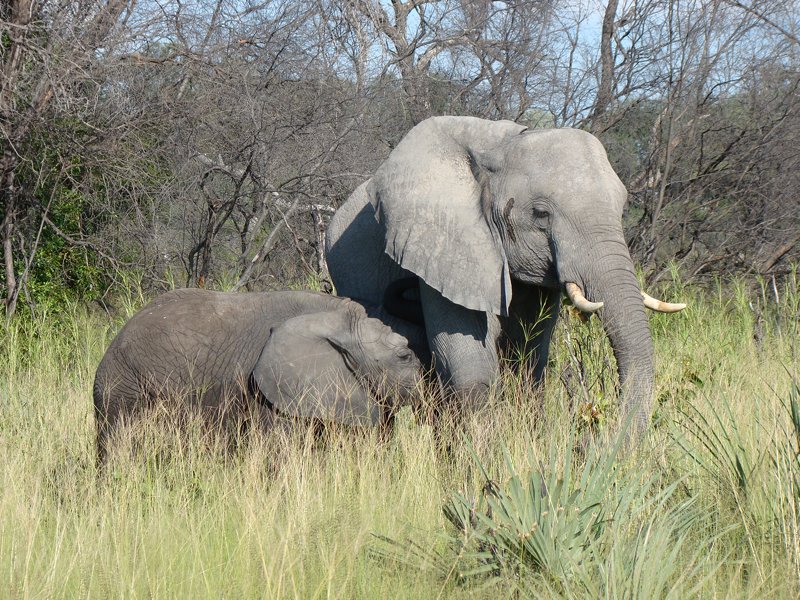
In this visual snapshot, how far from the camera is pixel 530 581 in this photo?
3.23m

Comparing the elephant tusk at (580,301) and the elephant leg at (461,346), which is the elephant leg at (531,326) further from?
the elephant tusk at (580,301)

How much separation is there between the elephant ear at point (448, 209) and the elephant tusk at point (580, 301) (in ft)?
1.04

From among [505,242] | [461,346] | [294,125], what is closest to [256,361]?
[461,346]

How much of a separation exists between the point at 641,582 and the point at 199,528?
58.8 inches

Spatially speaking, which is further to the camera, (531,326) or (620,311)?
(531,326)

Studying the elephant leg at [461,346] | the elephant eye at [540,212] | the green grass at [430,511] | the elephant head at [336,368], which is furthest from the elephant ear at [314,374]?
the elephant eye at [540,212]

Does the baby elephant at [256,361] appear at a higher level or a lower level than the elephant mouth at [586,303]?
lower

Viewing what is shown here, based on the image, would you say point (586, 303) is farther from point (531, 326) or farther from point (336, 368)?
point (336, 368)

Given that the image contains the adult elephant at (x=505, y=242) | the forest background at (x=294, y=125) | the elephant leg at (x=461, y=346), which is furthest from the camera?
the forest background at (x=294, y=125)

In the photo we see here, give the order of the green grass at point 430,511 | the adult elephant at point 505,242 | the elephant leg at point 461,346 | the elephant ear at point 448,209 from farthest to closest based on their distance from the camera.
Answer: the elephant ear at point 448,209 → the elephant leg at point 461,346 → the adult elephant at point 505,242 → the green grass at point 430,511

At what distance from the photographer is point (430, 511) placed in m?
4.06

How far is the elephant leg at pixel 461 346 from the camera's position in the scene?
16.8 feet

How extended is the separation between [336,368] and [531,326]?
1080 millimetres

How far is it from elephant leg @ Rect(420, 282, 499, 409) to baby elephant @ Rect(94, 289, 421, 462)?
0.16 meters
